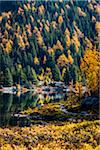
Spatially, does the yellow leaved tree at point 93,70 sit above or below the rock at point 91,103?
above

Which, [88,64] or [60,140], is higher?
[88,64]

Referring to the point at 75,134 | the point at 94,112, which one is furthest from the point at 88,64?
the point at 75,134

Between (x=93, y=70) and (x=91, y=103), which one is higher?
(x=93, y=70)

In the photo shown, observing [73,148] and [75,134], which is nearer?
[73,148]

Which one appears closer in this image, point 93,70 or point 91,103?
point 91,103

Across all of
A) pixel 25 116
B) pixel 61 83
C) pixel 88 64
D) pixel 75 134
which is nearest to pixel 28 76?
pixel 61 83

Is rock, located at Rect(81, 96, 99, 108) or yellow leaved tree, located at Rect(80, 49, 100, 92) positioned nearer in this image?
rock, located at Rect(81, 96, 99, 108)

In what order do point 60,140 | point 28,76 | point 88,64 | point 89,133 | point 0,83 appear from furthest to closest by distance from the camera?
point 28,76 → point 0,83 → point 88,64 → point 89,133 → point 60,140

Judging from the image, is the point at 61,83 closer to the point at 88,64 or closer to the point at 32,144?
the point at 88,64

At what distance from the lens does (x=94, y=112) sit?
76.9 m

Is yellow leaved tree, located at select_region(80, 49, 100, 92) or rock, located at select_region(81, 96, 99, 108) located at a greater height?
yellow leaved tree, located at select_region(80, 49, 100, 92)

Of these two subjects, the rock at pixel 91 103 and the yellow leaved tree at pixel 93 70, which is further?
the yellow leaved tree at pixel 93 70

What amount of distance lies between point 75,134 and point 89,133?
1.56 metres

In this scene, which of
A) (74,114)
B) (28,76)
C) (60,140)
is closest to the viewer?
(60,140)
